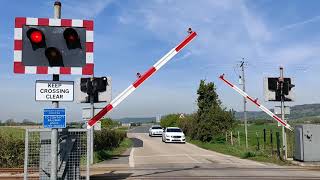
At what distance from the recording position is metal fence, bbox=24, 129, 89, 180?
980cm

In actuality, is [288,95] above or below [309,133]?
above

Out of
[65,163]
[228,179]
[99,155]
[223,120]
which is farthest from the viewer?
[223,120]

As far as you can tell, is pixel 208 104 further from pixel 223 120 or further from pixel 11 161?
pixel 11 161

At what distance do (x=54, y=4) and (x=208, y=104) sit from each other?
38659mm

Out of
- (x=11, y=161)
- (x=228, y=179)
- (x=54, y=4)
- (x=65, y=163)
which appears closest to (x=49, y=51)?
(x=54, y=4)

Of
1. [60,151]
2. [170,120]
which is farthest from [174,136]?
[170,120]

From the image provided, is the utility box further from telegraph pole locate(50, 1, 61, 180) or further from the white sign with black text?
telegraph pole locate(50, 1, 61, 180)

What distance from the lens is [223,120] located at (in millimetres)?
43281

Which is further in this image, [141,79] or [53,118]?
[141,79]

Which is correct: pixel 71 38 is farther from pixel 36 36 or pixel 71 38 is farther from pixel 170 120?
pixel 170 120

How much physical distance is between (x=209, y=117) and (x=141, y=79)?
3198 cm

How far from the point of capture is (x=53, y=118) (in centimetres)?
894

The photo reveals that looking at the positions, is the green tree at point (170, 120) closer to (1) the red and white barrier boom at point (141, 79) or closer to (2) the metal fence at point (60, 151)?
(1) the red and white barrier boom at point (141, 79)

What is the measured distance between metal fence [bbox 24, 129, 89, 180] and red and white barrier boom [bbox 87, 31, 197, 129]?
1426 millimetres
